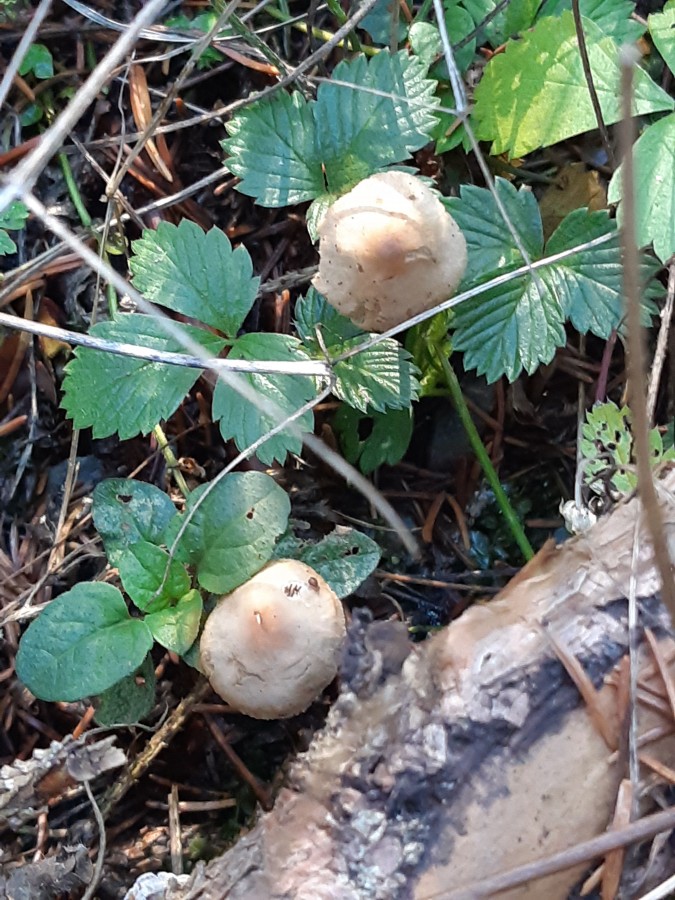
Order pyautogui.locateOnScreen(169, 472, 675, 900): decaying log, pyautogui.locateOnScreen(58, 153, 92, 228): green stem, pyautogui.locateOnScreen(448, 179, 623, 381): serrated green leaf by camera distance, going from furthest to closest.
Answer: pyautogui.locateOnScreen(58, 153, 92, 228): green stem
pyautogui.locateOnScreen(448, 179, 623, 381): serrated green leaf
pyautogui.locateOnScreen(169, 472, 675, 900): decaying log

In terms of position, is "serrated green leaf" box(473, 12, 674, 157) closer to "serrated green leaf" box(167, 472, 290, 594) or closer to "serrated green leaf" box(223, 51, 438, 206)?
"serrated green leaf" box(223, 51, 438, 206)

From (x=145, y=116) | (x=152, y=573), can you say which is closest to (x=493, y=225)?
(x=145, y=116)

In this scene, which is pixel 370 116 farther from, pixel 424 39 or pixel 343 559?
pixel 343 559

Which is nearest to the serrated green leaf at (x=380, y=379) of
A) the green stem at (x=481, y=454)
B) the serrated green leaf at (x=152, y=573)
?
the green stem at (x=481, y=454)

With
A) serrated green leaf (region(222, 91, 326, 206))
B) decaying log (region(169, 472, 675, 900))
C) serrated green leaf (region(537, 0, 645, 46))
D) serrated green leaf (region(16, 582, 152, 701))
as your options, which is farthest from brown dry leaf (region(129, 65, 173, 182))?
decaying log (region(169, 472, 675, 900))

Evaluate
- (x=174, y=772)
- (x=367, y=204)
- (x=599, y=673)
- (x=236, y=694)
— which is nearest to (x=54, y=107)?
(x=367, y=204)

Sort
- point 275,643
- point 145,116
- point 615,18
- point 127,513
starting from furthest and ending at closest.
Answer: point 145,116 → point 615,18 → point 127,513 → point 275,643

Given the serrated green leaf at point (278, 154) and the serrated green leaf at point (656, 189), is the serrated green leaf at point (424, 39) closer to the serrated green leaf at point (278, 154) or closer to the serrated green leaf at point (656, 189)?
the serrated green leaf at point (278, 154)
